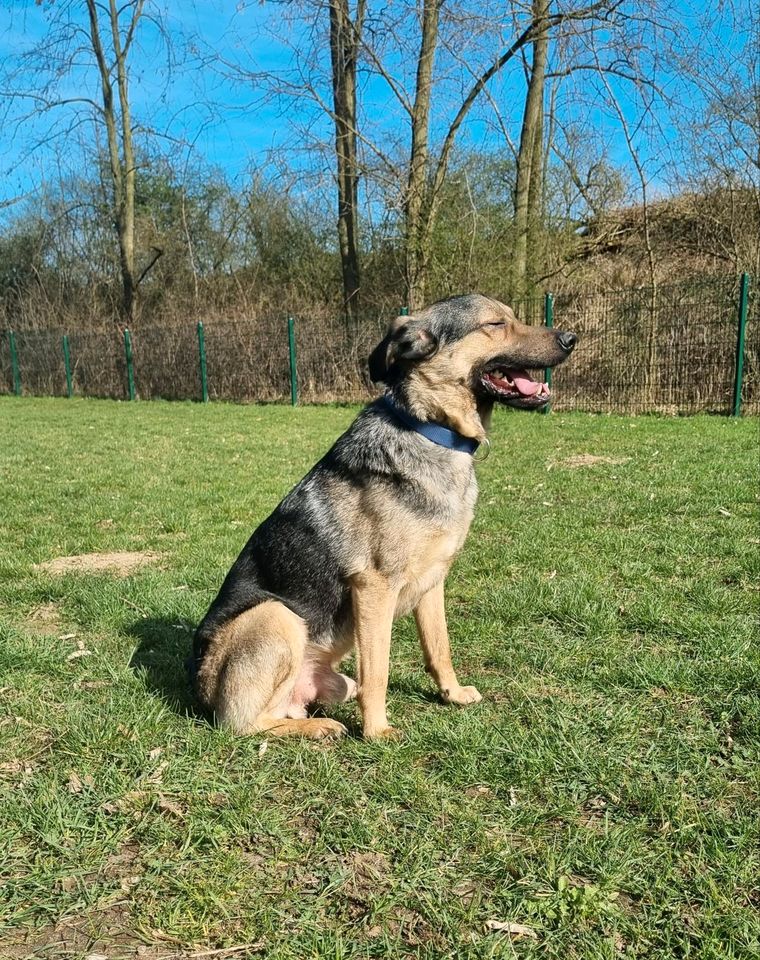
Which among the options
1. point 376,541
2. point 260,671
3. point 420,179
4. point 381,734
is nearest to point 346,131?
point 420,179

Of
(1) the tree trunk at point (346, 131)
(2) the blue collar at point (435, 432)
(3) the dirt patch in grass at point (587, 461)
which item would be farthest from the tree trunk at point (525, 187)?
(2) the blue collar at point (435, 432)

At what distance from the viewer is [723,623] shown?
137 inches

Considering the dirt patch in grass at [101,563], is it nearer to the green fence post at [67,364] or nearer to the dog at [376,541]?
the dog at [376,541]

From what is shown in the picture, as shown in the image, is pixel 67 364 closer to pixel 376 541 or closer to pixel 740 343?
pixel 740 343

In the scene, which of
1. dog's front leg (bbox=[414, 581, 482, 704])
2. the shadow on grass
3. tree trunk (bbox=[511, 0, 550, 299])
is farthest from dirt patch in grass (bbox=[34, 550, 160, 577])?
tree trunk (bbox=[511, 0, 550, 299])

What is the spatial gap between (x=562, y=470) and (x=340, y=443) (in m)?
5.39

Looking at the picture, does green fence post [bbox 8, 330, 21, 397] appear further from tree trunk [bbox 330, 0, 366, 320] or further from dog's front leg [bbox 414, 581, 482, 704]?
dog's front leg [bbox 414, 581, 482, 704]

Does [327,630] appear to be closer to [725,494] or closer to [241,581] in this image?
[241,581]

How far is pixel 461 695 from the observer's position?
3023 mm

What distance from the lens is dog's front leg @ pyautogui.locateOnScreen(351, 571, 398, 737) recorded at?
2740mm

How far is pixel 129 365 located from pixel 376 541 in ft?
76.1

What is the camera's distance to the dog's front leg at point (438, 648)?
9.96 ft

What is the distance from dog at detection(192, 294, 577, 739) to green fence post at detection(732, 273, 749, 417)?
1154 centimetres

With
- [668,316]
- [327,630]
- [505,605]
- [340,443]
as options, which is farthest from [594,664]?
[668,316]
